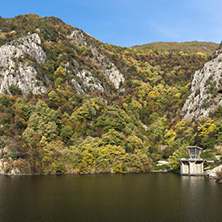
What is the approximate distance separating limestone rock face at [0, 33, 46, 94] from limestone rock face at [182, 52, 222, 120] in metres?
95.1

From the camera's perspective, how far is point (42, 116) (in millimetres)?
111375

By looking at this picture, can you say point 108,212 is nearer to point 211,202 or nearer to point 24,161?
point 211,202

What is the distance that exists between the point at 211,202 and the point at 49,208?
99.9 feet

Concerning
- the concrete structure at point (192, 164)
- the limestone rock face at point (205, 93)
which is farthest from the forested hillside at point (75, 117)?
the concrete structure at point (192, 164)

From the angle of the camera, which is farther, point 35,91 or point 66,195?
point 35,91

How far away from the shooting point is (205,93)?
146750 millimetres

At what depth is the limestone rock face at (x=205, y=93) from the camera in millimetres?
138150

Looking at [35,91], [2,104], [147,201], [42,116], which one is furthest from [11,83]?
[147,201]

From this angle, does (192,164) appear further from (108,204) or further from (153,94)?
(153,94)

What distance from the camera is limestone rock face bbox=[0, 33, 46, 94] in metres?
137

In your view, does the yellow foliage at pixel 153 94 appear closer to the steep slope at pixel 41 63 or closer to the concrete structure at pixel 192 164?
the steep slope at pixel 41 63

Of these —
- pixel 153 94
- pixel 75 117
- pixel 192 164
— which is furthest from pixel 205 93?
pixel 75 117

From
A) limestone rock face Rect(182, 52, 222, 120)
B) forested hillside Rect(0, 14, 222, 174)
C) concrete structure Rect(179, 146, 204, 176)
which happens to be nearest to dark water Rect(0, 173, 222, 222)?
concrete structure Rect(179, 146, 204, 176)

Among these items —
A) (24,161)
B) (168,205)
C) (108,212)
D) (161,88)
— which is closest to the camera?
(108,212)
